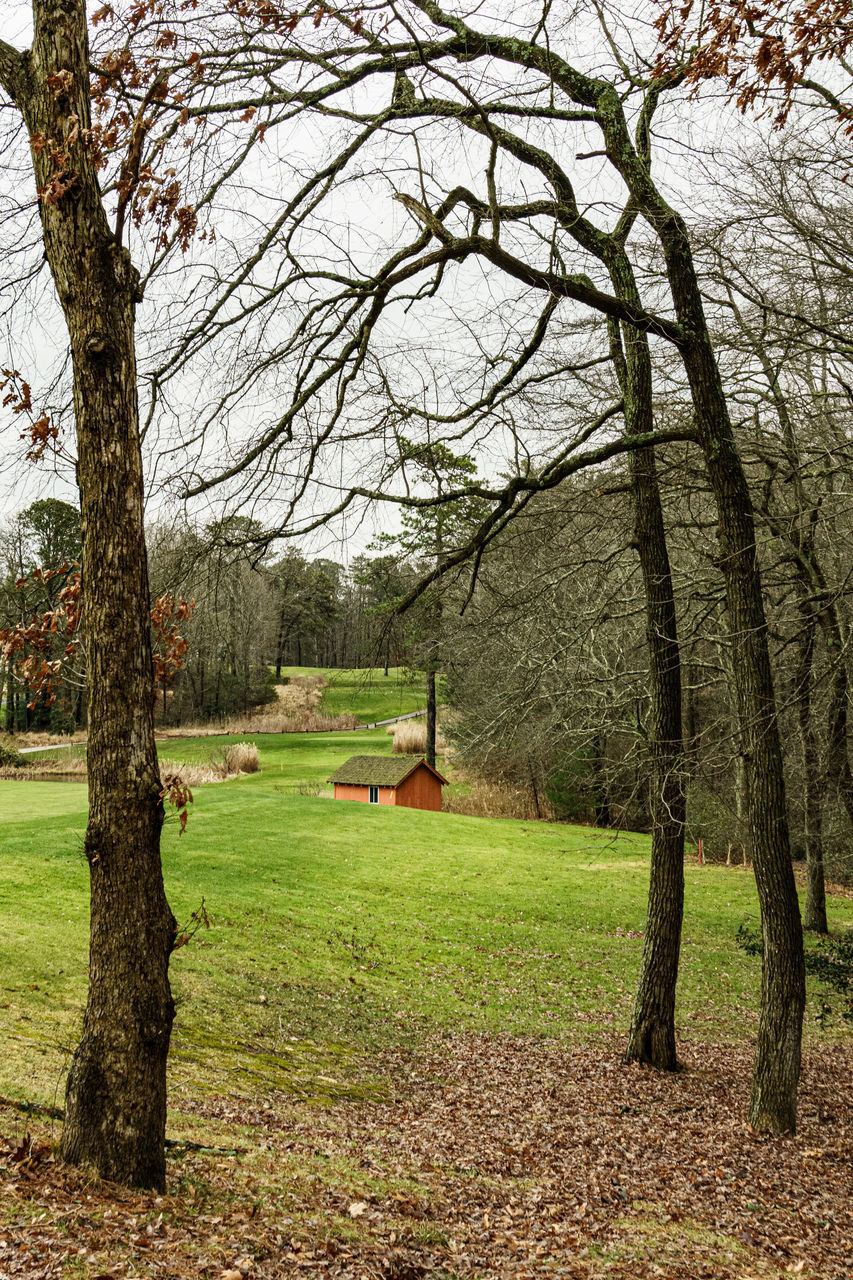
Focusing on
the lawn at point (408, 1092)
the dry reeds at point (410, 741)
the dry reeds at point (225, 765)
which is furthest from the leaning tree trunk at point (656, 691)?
the dry reeds at point (410, 741)

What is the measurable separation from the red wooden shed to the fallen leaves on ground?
55.4 ft

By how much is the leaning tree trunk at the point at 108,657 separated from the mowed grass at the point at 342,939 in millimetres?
1091

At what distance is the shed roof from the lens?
2472cm

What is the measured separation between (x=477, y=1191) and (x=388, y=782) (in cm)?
1965

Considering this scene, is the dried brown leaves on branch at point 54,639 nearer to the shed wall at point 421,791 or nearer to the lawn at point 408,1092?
the lawn at point 408,1092

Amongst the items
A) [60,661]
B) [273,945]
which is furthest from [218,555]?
[273,945]

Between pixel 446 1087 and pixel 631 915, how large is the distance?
357 inches

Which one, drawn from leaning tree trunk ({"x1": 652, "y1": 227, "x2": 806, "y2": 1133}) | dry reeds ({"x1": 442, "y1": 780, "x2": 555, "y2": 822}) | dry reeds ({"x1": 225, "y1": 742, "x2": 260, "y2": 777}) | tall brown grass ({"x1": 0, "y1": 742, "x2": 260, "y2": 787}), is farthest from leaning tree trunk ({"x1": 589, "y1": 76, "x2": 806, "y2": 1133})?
dry reeds ({"x1": 225, "y1": 742, "x2": 260, "y2": 777})

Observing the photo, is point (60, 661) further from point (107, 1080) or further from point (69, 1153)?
point (69, 1153)

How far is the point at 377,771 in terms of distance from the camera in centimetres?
2528

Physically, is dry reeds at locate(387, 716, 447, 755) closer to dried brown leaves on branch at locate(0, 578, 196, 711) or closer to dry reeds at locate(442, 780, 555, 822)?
dry reeds at locate(442, 780, 555, 822)

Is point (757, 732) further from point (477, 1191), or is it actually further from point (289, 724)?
point (289, 724)

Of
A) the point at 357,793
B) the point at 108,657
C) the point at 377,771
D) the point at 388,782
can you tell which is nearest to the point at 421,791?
the point at 377,771

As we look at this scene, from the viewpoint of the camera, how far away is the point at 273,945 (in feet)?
36.5
